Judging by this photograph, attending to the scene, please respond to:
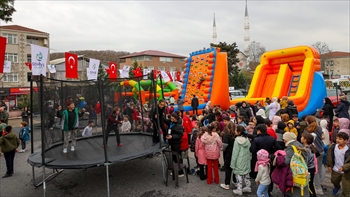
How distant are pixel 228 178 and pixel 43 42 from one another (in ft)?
136

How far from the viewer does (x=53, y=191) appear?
545 cm

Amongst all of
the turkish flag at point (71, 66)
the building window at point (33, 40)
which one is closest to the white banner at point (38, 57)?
the turkish flag at point (71, 66)

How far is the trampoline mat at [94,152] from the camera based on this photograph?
4877mm

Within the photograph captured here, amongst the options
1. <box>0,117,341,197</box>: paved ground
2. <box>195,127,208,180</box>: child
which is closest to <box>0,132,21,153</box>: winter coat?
<box>0,117,341,197</box>: paved ground

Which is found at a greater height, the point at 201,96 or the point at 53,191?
the point at 201,96

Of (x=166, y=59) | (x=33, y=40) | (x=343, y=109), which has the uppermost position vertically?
(x=166, y=59)

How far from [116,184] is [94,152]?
104cm

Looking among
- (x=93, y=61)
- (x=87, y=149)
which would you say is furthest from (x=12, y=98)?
(x=87, y=149)

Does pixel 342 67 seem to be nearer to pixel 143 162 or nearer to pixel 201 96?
pixel 201 96

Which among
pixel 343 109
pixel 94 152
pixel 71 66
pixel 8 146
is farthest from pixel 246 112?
pixel 71 66

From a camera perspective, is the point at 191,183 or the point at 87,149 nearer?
the point at 191,183

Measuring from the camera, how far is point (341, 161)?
4.23m

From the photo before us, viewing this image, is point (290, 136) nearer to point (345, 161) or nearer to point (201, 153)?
point (345, 161)

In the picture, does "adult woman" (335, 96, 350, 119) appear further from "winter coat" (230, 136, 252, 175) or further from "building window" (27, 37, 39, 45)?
"building window" (27, 37, 39, 45)
